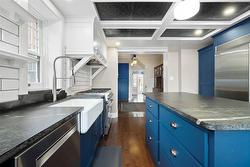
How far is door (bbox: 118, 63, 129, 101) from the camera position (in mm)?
10594

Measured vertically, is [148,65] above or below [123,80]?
above

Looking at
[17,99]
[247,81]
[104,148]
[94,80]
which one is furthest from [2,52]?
[94,80]

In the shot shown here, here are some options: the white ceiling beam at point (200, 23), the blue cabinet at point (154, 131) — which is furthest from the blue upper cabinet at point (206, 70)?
the blue cabinet at point (154, 131)

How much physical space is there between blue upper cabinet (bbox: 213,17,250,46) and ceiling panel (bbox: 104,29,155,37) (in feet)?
5.05

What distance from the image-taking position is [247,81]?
312 cm

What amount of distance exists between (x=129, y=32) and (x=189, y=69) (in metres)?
2.82

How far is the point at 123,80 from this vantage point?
10664 millimetres

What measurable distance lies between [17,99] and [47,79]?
98cm

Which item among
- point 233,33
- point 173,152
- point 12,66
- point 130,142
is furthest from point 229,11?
point 12,66

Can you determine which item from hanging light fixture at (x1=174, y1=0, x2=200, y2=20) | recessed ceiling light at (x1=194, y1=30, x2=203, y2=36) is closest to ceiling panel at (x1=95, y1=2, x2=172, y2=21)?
hanging light fixture at (x1=174, y1=0, x2=200, y2=20)

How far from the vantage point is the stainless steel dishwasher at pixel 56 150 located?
0.66 metres

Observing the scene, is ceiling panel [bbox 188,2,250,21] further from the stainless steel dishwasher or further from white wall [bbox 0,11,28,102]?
the stainless steel dishwasher

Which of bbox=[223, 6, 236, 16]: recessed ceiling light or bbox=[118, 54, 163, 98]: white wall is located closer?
bbox=[223, 6, 236, 16]: recessed ceiling light

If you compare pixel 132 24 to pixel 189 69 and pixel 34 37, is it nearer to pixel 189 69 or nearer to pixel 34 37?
pixel 34 37
